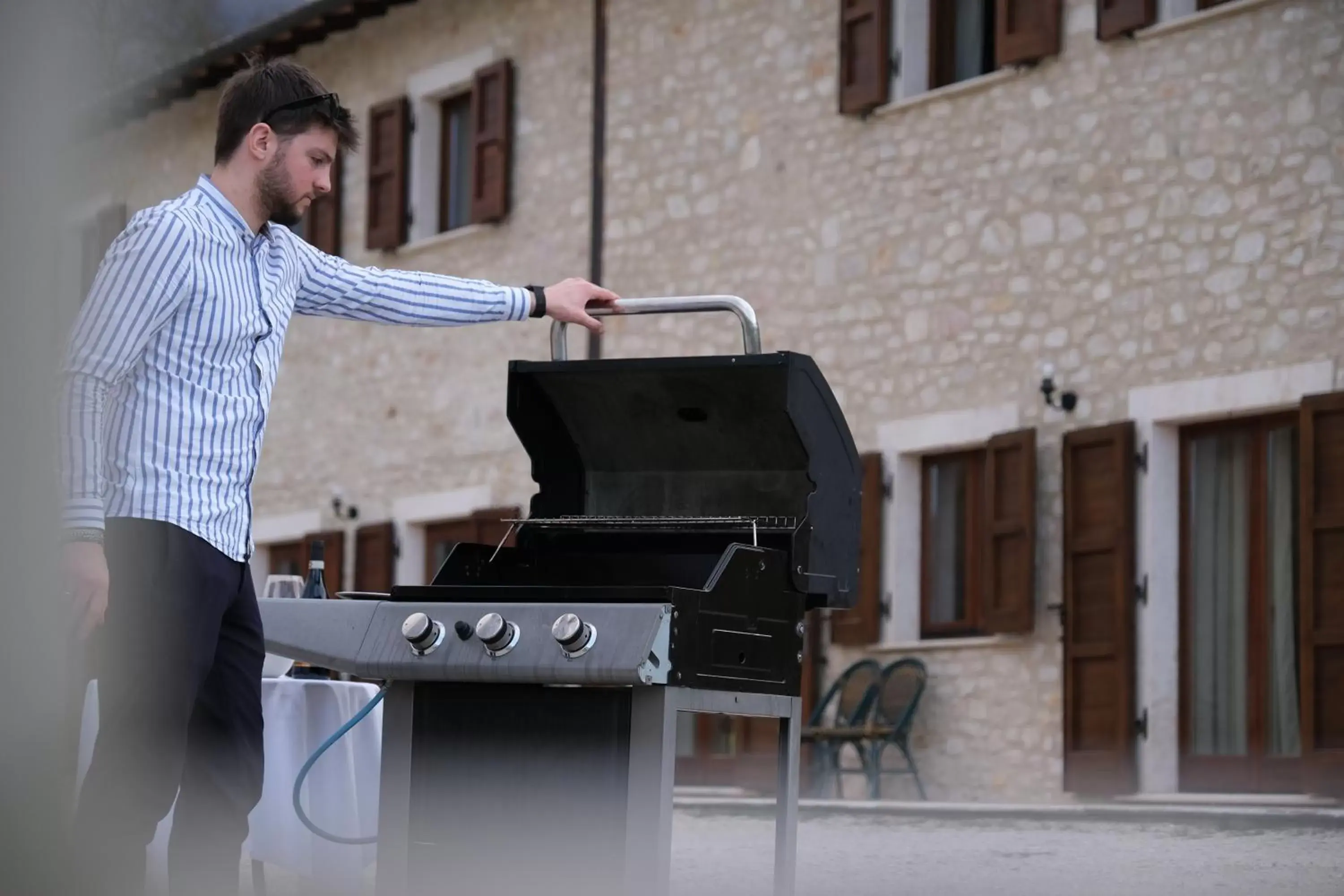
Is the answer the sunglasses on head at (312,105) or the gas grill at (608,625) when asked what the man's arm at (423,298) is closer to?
the gas grill at (608,625)

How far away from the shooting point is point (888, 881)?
574 centimetres

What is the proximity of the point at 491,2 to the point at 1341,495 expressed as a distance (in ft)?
24.9

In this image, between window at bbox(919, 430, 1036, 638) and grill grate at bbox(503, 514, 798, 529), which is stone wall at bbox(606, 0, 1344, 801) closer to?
window at bbox(919, 430, 1036, 638)

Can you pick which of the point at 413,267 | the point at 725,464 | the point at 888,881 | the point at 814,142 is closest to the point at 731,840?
the point at 888,881

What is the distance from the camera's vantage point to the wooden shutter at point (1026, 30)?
10664 millimetres

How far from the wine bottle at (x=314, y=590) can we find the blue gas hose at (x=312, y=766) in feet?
1.08

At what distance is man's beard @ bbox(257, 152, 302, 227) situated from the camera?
3.21 meters

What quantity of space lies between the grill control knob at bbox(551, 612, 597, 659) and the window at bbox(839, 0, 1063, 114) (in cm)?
858

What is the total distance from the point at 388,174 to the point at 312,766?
11138 millimetres

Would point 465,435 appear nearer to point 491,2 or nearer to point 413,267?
point 413,267

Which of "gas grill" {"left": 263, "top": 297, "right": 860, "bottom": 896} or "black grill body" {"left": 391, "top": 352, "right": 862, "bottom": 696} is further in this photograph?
"black grill body" {"left": 391, "top": 352, "right": 862, "bottom": 696}

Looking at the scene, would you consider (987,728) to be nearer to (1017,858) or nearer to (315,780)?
(1017,858)

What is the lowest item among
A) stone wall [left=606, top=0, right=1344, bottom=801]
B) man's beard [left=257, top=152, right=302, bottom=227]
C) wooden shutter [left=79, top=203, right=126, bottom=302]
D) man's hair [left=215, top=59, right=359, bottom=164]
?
wooden shutter [left=79, top=203, right=126, bottom=302]

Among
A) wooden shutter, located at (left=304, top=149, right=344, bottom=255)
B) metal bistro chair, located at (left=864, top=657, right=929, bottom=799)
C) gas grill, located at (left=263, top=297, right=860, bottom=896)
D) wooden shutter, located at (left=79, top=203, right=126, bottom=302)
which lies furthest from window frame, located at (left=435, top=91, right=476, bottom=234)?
wooden shutter, located at (left=79, top=203, right=126, bottom=302)
